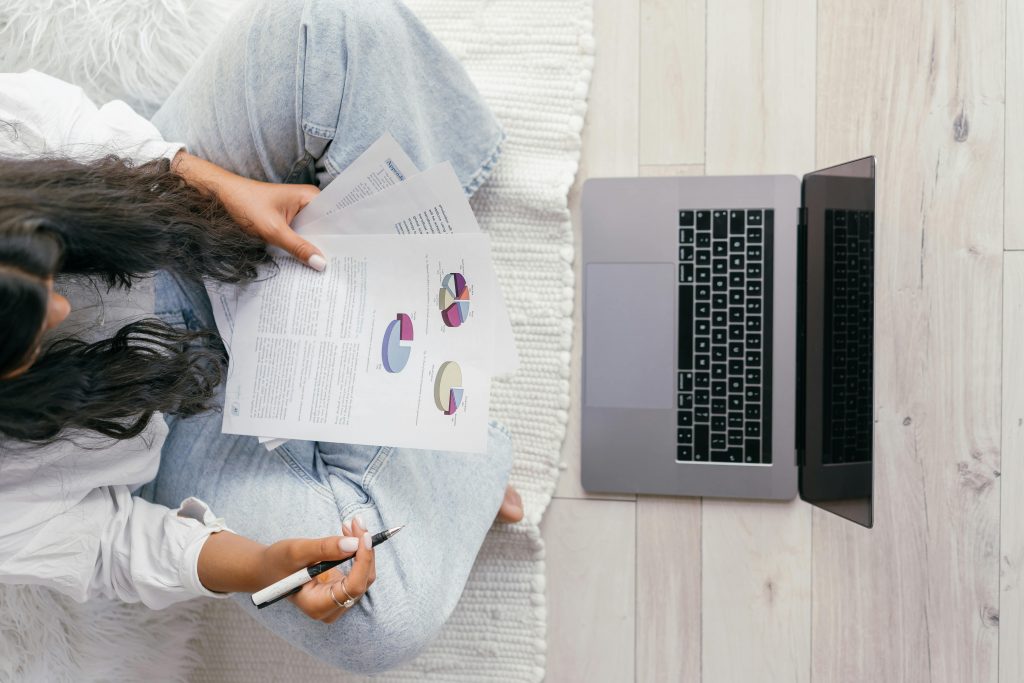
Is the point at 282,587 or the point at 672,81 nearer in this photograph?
the point at 282,587

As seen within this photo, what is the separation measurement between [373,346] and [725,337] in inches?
17.1

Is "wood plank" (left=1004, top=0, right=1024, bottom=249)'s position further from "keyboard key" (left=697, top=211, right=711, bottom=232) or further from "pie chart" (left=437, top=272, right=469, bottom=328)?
"pie chart" (left=437, top=272, right=469, bottom=328)

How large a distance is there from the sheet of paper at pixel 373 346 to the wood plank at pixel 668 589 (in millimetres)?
340

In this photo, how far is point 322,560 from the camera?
0.70 metres

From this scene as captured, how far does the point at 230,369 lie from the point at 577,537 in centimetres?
49

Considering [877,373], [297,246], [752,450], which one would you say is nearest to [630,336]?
[752,450]

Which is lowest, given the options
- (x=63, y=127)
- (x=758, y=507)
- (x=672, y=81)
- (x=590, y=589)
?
(x=590, y=589)

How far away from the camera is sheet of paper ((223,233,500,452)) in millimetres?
766

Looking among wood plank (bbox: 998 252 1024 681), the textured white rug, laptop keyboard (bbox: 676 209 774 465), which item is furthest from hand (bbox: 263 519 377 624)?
wood plank (bbox: 998 252 1024 681)

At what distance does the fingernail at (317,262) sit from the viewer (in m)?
0.78

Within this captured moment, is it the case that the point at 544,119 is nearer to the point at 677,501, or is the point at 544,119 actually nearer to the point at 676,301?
the point at 676,301

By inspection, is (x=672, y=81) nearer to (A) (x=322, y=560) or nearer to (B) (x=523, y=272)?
(B) (x=523, y=272)

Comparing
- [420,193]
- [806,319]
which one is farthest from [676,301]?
[420,193]

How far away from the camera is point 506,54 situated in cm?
101
